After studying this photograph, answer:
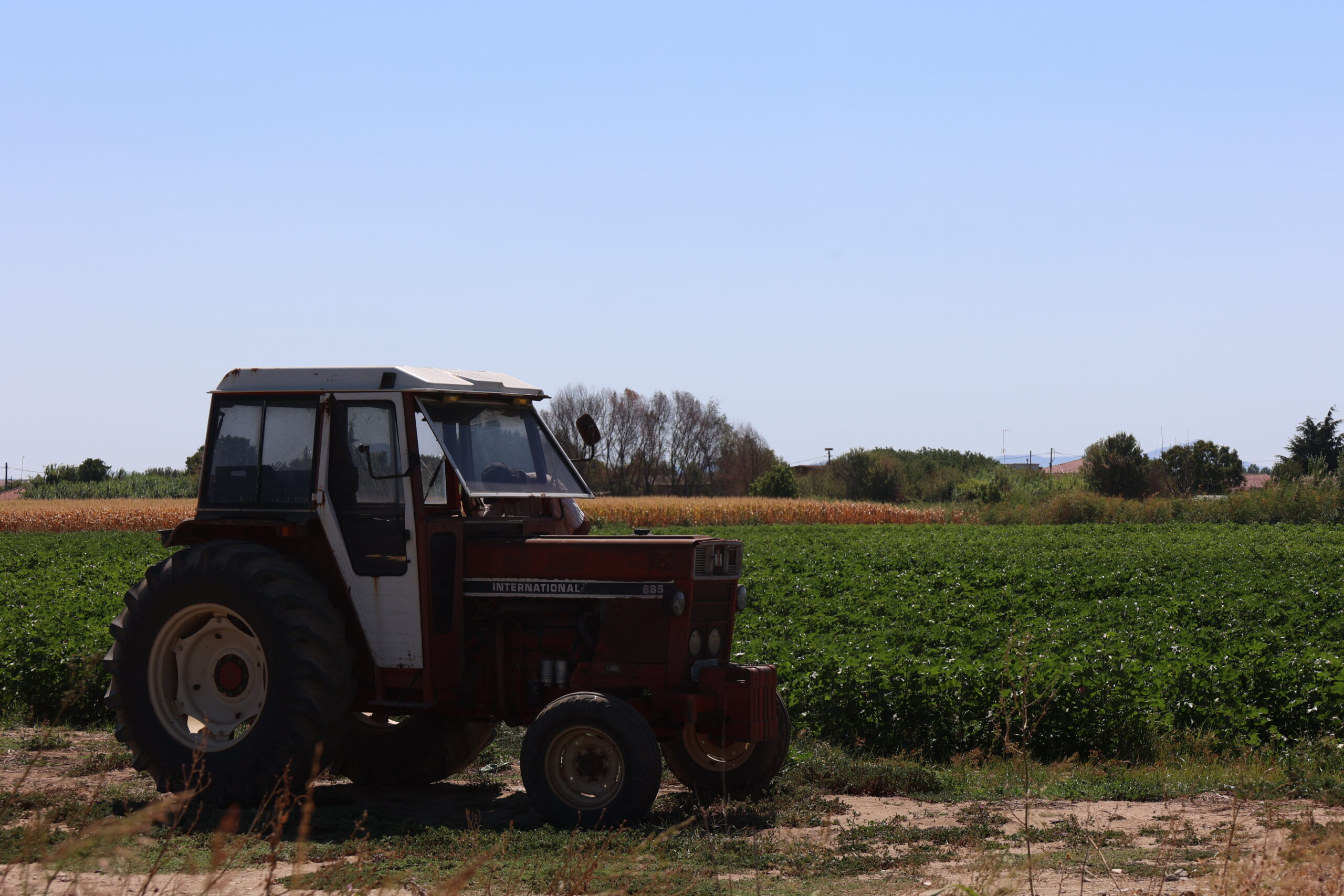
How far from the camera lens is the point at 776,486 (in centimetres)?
6362

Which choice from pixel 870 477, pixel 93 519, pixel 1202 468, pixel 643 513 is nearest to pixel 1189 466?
pixel 1202 468

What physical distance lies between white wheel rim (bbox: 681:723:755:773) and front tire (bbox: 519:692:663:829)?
982mm

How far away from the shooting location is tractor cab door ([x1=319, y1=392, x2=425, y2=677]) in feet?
24.6

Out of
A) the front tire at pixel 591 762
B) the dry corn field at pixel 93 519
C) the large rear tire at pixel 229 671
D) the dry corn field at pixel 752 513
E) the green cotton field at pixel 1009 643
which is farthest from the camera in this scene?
the dry corn field at pixel 752 513

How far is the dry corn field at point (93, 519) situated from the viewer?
1729 inches

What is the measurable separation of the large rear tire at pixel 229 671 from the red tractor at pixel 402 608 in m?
0.01

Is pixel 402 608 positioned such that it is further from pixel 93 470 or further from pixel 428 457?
pixel 93 470

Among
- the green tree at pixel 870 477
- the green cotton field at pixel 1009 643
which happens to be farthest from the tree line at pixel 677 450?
the green cotton field at pixel 1009 643

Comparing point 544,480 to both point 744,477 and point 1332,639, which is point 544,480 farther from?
point 744,477

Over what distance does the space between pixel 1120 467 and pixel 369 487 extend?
52380 mm

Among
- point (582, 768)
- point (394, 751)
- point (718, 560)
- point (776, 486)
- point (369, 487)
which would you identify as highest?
point (776, 486)

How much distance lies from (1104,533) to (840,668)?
2513cm

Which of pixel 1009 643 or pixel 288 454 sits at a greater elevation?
pixel 288 454

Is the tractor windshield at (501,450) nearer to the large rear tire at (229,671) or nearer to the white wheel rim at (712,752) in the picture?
the large rear tire at (229,671)
